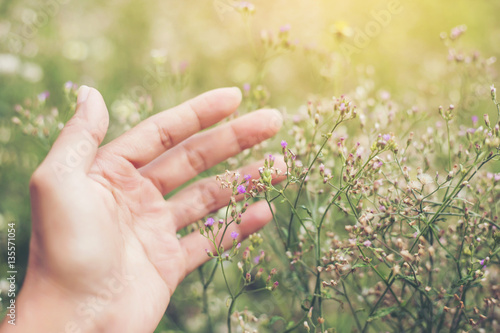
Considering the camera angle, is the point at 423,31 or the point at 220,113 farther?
the point at 423,31

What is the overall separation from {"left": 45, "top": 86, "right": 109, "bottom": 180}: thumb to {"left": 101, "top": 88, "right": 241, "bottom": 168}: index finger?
22 cm

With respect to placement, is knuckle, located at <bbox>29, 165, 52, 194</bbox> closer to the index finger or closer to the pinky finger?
the index finger

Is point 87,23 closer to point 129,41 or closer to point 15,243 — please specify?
point 129,41

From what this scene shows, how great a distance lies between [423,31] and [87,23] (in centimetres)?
347

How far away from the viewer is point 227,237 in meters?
2.05

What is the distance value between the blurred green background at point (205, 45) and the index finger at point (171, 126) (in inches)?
48.4

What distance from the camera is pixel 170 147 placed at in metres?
2.03

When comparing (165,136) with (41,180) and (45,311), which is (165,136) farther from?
(45,311)

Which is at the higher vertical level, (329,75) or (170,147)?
(329,75)

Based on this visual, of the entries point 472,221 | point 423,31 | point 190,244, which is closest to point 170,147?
point 190,244

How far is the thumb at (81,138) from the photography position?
152cm

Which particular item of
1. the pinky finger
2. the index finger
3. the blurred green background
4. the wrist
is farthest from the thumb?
the blurred green background

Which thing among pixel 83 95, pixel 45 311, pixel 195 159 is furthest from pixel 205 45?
pixel 45 311

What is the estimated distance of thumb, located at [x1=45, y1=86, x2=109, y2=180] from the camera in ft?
5.00
